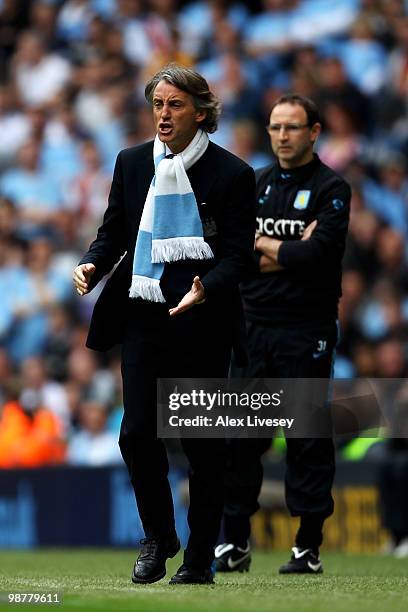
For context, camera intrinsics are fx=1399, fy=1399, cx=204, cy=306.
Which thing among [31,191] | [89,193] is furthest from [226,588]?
[31,191]

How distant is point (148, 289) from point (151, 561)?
1.12m

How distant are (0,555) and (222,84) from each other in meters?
6.32

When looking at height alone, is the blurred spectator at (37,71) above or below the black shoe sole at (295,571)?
above

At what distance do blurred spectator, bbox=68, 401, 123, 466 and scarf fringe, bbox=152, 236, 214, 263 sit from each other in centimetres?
721

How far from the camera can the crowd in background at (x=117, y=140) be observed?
12.3 metres

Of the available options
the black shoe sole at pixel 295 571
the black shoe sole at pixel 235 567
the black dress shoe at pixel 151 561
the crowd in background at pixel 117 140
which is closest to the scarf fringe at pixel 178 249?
the black dress shoe at pixel 151 561

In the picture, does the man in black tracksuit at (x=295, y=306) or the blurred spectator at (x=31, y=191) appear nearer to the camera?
the man in black tracksuit at (x=295, y=306)

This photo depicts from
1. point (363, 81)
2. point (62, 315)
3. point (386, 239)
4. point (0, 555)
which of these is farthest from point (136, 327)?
point (62, 315)

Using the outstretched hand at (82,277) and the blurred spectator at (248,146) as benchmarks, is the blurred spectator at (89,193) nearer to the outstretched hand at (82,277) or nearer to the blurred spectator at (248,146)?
the blurred spectator at (248,146)

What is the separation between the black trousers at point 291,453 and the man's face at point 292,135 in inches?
34.6

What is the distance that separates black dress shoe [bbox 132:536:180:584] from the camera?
18.9 ft

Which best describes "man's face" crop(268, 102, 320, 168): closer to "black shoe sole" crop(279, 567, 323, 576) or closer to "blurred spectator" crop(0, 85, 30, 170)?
"black shoe sole" crop(279, 567, 323, 576)

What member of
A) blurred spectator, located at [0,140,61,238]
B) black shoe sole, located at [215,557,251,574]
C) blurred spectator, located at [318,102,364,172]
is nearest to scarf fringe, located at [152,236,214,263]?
black shoe sole, located at [215,557,251,574]

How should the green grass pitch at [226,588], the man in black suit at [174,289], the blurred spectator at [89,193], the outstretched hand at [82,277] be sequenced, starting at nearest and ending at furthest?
the green grass pitch at [226,588], the outstretched hand at [82,277], the man in black suit at [174,289], the blurred spectator at [89,193]
